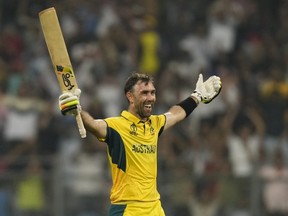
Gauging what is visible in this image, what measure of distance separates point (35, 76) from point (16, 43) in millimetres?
1117

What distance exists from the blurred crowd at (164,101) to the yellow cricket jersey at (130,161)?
509cm

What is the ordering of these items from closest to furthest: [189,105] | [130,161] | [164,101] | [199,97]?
1. [130,161]
2. [189,105]
3. [199,97]
4. [164,101]

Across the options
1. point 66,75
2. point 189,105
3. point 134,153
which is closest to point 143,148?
point 134,153

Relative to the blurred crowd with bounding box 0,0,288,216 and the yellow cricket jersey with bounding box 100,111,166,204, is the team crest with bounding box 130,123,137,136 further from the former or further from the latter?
the blurred crowd with bounding box 0,0,288,216

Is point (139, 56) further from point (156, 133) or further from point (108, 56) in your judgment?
point (156, 133)

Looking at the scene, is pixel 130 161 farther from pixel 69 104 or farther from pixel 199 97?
pixel 199 97

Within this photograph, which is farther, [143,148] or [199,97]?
[199,97]

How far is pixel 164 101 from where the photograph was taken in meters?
17.5

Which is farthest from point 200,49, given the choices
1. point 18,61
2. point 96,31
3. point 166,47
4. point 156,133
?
point 156,133

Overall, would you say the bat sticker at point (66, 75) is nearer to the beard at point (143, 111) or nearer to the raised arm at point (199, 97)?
the beard at point (143, 111)

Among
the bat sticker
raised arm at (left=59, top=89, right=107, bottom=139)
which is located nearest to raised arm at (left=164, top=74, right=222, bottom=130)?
raised arm at (left=59, top=89, right=107, bottom=139)

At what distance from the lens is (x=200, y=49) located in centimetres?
1856

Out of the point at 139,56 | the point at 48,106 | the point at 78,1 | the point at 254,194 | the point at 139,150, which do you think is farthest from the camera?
the point at 78,1

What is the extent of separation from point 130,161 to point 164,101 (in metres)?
7.58
